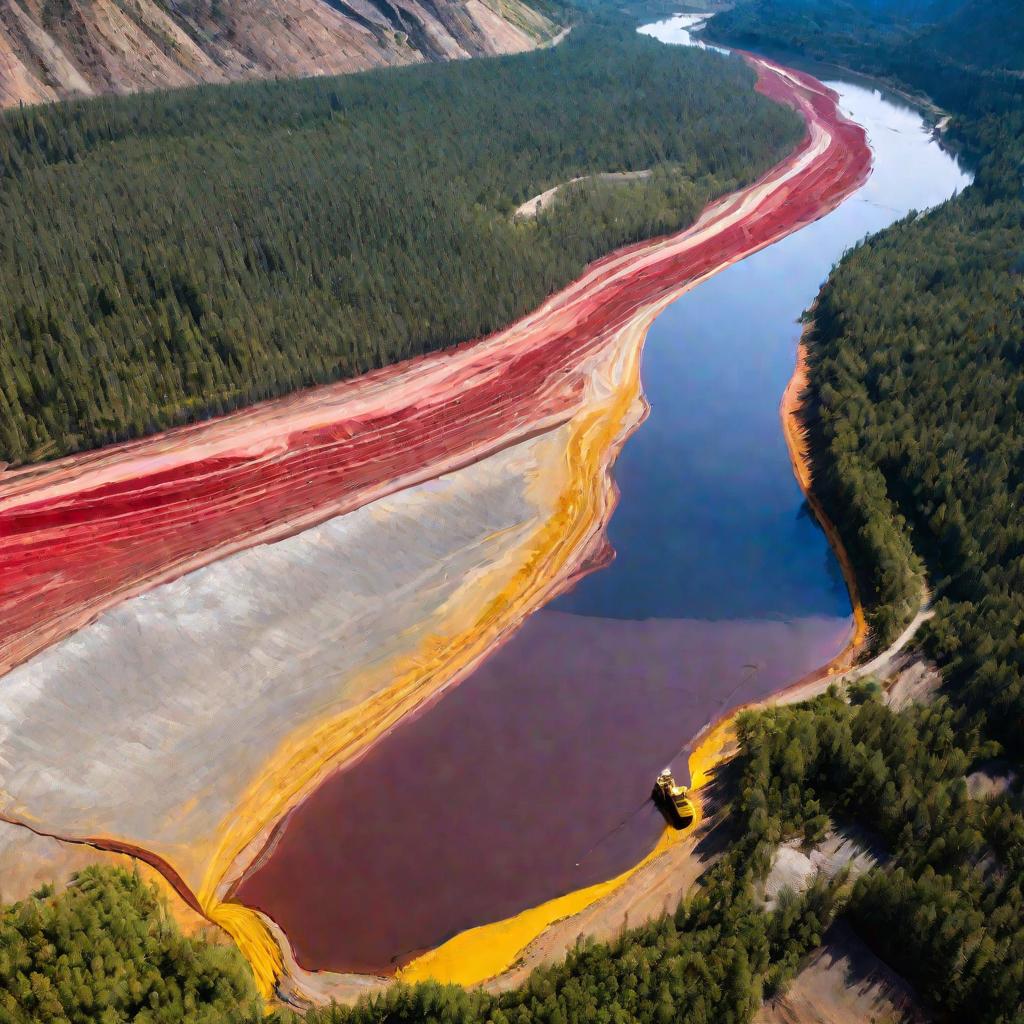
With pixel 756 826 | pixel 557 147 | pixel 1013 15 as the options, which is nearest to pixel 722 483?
pixel 756 826

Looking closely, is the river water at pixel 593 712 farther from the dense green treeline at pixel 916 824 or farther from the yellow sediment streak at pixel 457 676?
the dense green treeline at pixel 916 824

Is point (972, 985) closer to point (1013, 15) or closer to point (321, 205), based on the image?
point (321, 205)

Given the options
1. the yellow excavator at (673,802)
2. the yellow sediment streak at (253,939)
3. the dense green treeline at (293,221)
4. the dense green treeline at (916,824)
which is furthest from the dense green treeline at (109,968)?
the dense green treeline at (293,221)

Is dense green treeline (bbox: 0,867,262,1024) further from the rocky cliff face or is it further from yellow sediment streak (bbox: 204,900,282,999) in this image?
the rocky cliff face

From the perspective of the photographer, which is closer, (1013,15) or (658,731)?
(658,731)

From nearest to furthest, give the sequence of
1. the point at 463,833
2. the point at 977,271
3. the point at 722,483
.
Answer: the point at 463,833, the point at 722,483, the point at 977,271

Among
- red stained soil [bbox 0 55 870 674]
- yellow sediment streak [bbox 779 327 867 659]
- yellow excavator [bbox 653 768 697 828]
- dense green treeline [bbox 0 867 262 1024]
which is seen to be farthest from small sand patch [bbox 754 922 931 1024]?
red stained soil [bbox 0 55 870 674]
